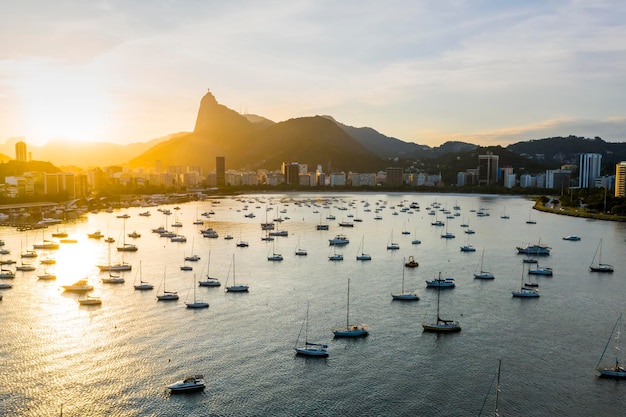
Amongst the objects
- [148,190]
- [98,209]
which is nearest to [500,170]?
[148,190]

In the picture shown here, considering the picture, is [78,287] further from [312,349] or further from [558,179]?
[558,179]

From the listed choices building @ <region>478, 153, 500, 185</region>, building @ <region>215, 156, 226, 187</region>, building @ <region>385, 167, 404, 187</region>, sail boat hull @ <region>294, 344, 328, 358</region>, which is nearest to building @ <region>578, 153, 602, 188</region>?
building @ <region>478, 153, 500, 185</region>

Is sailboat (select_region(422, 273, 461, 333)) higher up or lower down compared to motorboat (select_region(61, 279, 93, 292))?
lower down

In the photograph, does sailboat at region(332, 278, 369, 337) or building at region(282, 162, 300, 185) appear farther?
building at region(282, 162, 300, 185)

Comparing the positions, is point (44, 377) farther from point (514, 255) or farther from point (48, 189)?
point (48, 189)

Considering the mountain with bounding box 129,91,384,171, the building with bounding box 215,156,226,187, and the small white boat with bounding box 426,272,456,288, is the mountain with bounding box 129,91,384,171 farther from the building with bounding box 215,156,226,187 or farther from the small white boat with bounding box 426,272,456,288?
the small white boat with bounding box 426,272,456,288

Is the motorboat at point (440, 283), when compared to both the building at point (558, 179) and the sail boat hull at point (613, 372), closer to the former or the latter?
the sail boat hull at point (613, 372)
